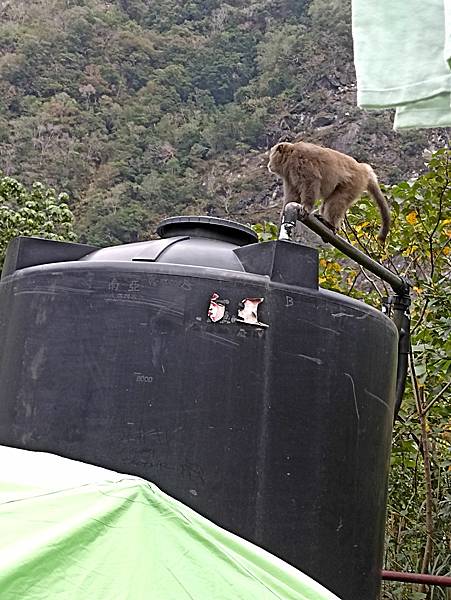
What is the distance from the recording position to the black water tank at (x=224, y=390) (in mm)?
1585

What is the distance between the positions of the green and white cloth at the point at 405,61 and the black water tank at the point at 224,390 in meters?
0.37

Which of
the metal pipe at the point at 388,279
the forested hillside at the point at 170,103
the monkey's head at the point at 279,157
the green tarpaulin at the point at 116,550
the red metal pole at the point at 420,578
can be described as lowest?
the red metal pole at the point at 420,578

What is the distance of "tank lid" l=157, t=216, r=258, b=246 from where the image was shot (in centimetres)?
204

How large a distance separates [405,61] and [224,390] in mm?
719

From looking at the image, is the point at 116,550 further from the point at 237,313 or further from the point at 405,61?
the point at 405,61

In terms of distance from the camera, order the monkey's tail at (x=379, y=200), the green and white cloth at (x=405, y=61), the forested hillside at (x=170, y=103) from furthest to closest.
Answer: the forested hillside at (x=170, y=103), the monkey's tail at (x=379, y=200), the green and white cloth at (x=405, y=61)

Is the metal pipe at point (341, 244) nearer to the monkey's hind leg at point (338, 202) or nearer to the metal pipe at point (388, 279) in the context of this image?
the metal pipe at point (388, 279)

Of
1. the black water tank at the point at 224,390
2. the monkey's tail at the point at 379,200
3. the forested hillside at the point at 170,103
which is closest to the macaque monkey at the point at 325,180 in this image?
the monkey's tail at the point at 379,200

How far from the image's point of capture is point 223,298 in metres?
1.65

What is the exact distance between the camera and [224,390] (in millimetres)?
1599

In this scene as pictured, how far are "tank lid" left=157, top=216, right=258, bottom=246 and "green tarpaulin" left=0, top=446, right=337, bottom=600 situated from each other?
1.22 meters

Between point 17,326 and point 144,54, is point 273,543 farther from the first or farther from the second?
point 144,54

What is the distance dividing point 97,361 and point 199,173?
29934 millimetres

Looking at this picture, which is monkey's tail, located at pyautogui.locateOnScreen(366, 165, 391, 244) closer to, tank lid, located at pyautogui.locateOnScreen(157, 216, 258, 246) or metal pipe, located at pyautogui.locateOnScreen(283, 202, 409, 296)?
metal pipe, located at pyautogui.locateOnScreen(283, 202, 409, 296)
